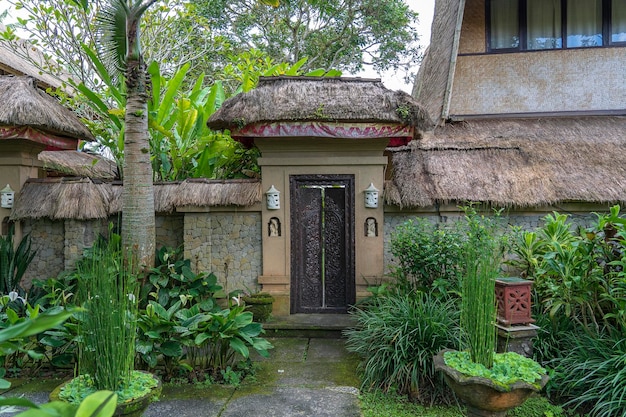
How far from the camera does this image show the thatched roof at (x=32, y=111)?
18.4 feet

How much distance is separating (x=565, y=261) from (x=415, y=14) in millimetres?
11275

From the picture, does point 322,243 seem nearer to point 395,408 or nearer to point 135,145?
point 135,145

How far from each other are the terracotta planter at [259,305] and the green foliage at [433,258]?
1822 mm

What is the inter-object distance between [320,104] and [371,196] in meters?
1.42

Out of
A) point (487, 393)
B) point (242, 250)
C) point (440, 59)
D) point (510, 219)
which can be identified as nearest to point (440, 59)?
point (440, 59)

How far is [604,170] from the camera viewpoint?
6.69 metres

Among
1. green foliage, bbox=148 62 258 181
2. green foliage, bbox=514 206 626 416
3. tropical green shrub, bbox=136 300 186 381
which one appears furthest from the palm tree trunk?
green foliage, bbox=514 206 626 416

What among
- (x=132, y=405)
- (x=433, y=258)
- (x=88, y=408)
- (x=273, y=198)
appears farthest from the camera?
(x=273, y=198)

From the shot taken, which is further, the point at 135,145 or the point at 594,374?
the point at 135,145

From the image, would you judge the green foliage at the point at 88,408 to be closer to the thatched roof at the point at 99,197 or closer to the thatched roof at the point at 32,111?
Result: the thatched roof at the point at 99,197

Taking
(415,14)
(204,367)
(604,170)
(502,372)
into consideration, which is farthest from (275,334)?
(415,14)

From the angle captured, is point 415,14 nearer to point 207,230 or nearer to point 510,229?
point 510,229

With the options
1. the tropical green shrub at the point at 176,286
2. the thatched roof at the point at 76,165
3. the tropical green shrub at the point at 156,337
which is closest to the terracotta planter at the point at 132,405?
the tropical green shrub at the point at 156,337

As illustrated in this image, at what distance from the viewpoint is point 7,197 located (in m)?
6.10
